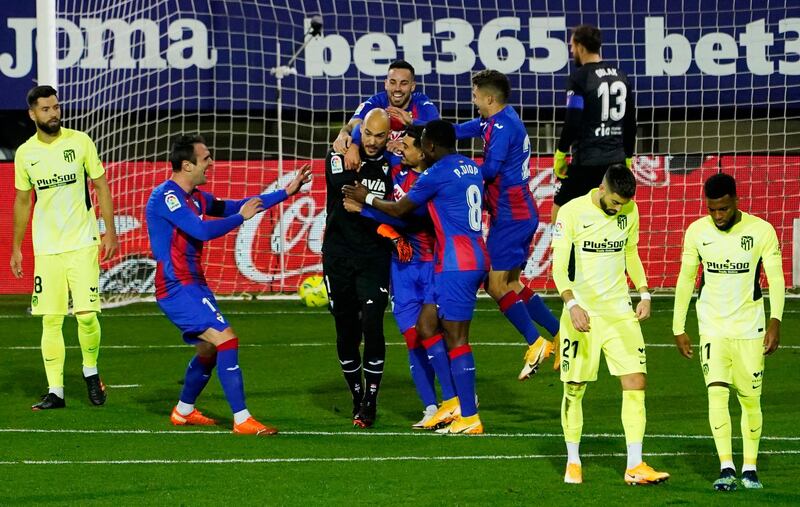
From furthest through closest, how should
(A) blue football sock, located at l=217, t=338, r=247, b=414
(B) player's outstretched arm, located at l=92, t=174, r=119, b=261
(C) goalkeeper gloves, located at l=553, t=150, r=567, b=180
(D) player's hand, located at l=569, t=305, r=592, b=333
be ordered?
(B) player's outstretched arm, located at l=92, t=174, r=119, b=261 → (C) goalkeeper gloves, located at l=553, t=150, r=567, b=180 → (A) blue football sock, located at l=217, t=338, r=247, b=414 → (D) player's hand, located at l=569, t=305, r=592, b=333

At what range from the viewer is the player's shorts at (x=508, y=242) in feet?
34.6

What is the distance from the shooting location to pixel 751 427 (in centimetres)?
722

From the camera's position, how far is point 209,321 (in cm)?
924

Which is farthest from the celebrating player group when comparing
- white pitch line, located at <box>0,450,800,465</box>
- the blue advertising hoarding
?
the blue advertising hoarding


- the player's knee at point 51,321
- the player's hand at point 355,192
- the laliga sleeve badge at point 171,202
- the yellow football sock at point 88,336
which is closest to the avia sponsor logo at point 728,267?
the player's hand at point 355,192

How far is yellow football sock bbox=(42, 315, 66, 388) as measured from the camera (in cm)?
1038

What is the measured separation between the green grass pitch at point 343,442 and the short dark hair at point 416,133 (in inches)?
75.8

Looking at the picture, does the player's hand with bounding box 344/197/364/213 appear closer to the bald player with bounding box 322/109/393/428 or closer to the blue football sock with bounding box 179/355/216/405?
the bald player with bounding box 322/109/393/428

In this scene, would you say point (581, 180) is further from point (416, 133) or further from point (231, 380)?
point (231, 380)

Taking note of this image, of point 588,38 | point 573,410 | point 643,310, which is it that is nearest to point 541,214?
point 588,38

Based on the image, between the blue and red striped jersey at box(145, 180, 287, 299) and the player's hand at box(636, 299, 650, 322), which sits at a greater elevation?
the blue and red striped jersey at box(145, 180, 287, 299)

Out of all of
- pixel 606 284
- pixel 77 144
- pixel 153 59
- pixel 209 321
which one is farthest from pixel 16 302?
pixel 606 284

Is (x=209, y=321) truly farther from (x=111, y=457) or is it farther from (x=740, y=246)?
(x=740, y=246)

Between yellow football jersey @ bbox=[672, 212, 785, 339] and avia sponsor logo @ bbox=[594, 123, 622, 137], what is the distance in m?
3.24
